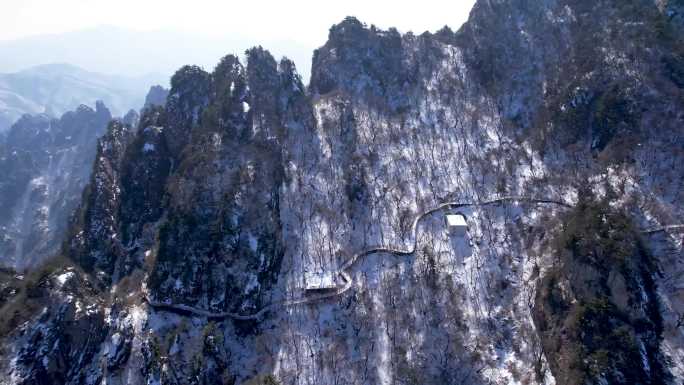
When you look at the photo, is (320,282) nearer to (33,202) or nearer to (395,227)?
(395,227)

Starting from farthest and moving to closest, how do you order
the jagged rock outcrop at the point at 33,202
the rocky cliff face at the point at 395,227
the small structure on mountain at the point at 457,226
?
the jagged rock outcrop at the point at 33,202
the small structure on mountain at the point at 457,226
the rocky cliff face at the point at 395,227

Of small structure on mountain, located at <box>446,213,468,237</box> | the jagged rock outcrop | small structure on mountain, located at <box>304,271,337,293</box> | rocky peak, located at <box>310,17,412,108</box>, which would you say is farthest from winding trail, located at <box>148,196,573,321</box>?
the jagged rock outcrop

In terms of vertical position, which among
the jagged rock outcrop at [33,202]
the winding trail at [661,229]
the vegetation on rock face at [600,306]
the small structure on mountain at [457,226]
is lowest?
the vegetation on rock face at [600,306]

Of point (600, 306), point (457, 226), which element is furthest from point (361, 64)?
point (600, 306)

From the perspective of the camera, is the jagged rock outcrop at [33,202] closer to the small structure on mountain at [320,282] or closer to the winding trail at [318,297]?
the winding trail at [318,297]

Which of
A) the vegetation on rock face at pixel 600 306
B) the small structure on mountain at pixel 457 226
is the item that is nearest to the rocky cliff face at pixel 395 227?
the vegetation on rock face at pixel 600 306

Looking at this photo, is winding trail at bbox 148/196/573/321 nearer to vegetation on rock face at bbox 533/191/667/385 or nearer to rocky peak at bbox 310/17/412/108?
vegetation on rock face at bbox 533/191/667/385

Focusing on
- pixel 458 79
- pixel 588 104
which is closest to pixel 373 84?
pixel 458 79

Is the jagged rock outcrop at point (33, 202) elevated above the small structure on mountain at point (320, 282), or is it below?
above

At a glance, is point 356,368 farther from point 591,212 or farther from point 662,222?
point 662,222
